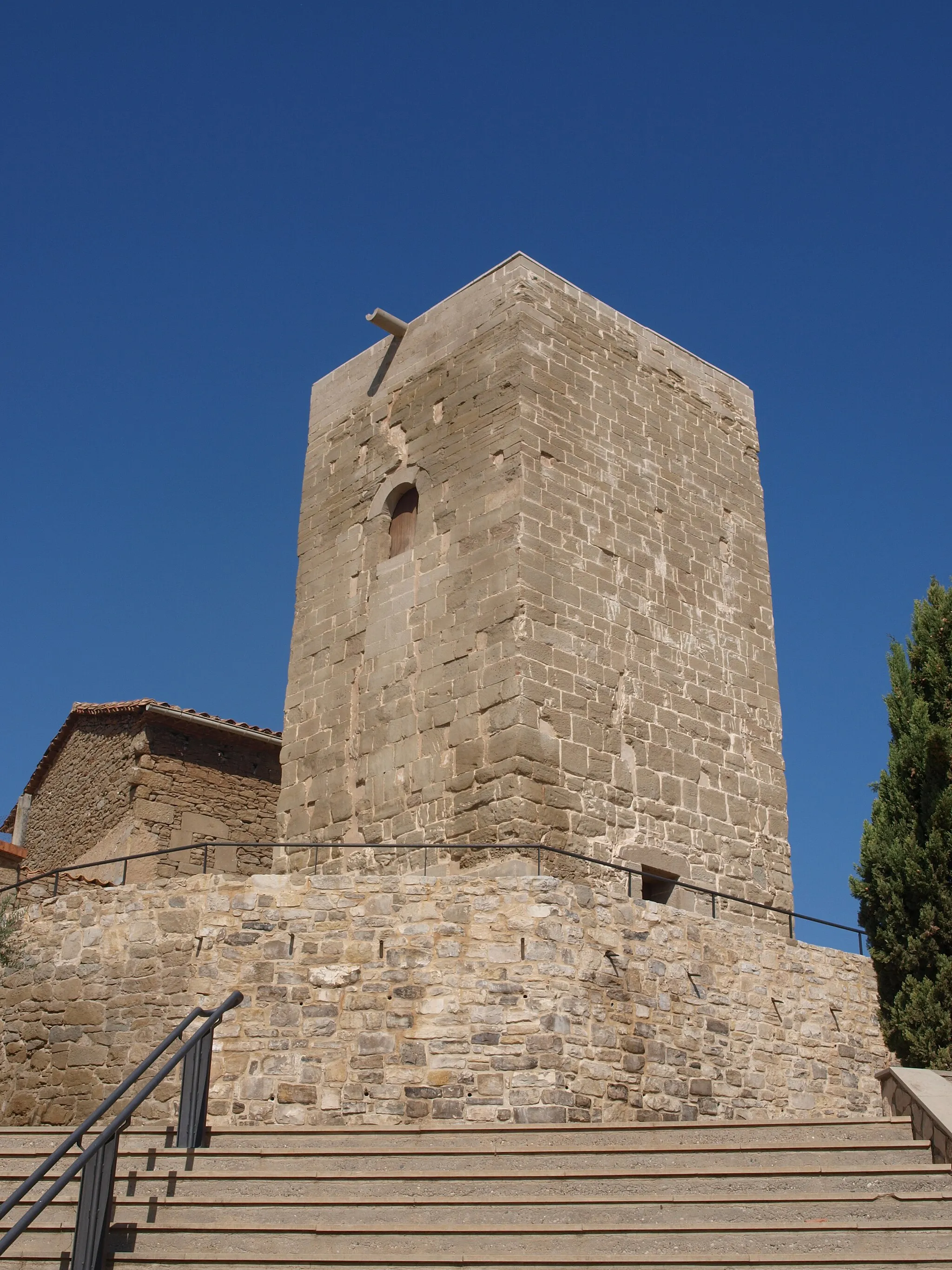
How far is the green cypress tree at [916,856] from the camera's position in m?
13.5

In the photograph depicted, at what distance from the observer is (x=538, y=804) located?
1243cm

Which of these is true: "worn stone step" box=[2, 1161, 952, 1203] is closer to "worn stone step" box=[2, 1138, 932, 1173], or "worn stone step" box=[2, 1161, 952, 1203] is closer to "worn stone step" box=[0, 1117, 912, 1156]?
"worn stone step" box=[2, 1138, 932, 1173]

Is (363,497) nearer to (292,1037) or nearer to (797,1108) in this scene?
(292,1037)

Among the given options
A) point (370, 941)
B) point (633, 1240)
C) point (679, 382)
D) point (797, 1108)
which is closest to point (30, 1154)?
point (370, 941)

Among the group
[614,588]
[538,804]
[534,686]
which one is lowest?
[538,804]

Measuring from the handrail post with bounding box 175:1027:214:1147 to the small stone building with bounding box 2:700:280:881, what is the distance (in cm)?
841

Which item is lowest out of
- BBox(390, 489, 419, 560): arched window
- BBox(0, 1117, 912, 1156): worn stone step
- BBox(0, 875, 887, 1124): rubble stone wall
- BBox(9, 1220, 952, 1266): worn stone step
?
BBox(9, 1220, 952, 1266): worn stone step

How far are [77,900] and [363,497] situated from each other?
5.97 metres

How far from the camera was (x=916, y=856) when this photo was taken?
1414cm

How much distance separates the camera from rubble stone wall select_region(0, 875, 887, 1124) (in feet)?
34.3

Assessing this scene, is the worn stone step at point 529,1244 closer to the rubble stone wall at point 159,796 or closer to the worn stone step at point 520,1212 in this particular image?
the worn stone step at point 520,1212

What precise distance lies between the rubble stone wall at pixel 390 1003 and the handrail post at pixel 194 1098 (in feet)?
5.10

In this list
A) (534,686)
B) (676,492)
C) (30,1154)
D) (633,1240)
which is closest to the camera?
(633,1240)

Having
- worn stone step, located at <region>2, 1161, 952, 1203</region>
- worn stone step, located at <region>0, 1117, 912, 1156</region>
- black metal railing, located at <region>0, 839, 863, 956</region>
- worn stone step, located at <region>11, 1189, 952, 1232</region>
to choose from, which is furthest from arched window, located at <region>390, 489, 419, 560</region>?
worn stone step, located at <region>11, 1189, 952, 1232</region>
